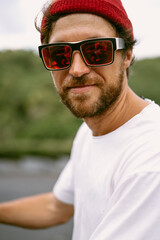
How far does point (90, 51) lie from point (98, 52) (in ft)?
0.13

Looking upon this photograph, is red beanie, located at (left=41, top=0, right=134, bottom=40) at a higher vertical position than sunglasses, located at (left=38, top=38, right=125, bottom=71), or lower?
higher

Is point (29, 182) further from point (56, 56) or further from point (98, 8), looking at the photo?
point (98, 8)

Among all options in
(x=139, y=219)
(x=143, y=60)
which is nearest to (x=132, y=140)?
(x=139, y=219)

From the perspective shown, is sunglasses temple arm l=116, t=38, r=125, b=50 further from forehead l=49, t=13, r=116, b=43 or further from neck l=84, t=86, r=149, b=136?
neck l=84, t=86, r=149, b=136

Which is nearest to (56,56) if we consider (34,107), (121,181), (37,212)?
(121,181)

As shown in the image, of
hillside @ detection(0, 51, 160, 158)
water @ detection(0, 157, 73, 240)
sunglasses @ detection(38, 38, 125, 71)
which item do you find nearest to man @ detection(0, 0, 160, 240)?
sunglasses @ detection(38, 38, 125, 71)

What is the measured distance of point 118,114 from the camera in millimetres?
1532

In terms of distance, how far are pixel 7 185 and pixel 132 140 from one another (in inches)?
241

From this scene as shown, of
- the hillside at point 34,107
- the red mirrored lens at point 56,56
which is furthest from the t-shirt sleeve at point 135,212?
the hillside at point 34,107

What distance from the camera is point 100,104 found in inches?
59.3

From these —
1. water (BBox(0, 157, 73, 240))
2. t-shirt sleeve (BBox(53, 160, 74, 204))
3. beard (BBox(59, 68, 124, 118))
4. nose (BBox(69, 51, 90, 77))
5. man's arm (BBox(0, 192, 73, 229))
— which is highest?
nose (BBox(69, 51, 90, 77))

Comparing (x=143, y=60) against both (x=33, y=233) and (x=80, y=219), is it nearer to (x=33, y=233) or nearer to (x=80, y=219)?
(x=33, y=233)

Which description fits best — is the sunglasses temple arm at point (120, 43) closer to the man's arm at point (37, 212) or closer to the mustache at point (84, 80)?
the mustache at point (84, 80)

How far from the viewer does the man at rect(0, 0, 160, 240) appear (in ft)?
4.15
